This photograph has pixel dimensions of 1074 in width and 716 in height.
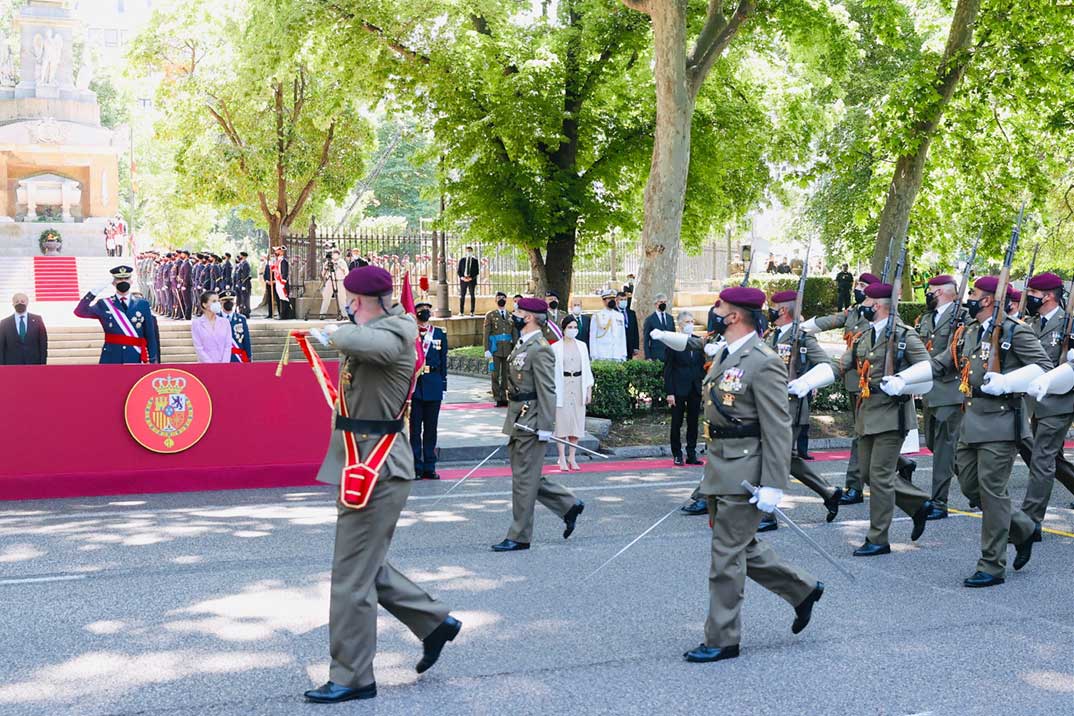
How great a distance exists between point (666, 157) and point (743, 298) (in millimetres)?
12256

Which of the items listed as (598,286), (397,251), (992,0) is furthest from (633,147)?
(598,286)

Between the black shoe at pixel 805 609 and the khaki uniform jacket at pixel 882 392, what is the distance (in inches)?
115

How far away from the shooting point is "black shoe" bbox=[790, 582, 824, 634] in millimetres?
6535

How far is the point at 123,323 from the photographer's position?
50.0ft

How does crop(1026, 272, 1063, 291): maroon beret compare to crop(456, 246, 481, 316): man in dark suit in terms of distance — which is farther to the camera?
crop(456, 246, 481, 316): man in dark suit

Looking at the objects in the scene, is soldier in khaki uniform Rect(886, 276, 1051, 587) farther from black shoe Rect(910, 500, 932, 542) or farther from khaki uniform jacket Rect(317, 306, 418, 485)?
khaki uniform jacket Rect(317, 306, 418, 485)

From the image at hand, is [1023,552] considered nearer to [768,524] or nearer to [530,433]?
[768,524]

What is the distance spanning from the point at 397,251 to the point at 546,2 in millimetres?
9901

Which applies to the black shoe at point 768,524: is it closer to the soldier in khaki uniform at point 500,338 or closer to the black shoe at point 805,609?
the black shoe at point 805,609

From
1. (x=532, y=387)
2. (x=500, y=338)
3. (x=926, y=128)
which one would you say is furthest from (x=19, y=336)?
(x=926, y=128)

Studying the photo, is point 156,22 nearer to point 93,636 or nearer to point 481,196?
point 481,196

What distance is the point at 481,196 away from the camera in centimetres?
2292

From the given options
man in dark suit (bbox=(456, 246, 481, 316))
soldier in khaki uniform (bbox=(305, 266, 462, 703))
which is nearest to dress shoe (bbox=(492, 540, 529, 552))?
soldier in khaki uniform (bbox=(305, 266, 462, 703))

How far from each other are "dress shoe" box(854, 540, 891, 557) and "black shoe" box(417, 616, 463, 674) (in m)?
4.24
